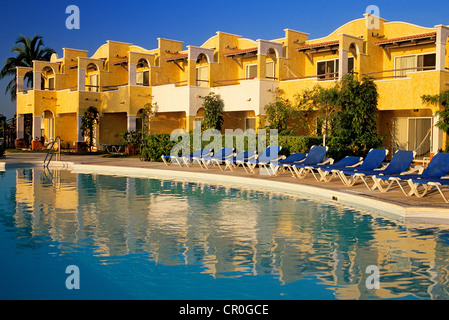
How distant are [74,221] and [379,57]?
19.6m

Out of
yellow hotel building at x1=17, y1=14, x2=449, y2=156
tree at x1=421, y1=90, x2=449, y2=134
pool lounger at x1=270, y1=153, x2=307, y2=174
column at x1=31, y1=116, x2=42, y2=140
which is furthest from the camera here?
column at x1=31, y1=116, x2=42, y2=140

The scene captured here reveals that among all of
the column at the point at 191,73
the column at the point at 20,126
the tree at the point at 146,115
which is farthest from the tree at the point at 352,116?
the column at the point at 20,126

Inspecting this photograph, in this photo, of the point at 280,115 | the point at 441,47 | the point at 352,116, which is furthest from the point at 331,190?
the point at 280,115

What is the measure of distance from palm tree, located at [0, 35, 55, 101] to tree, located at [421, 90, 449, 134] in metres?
36.3

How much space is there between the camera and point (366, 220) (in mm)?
10172

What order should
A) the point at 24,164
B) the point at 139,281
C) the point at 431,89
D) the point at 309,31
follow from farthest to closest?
the point at 309,31 → the point at 24,164 → the point at 431,89 → the point at 139,281

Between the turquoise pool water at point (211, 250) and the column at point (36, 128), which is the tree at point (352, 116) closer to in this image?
the turquoise pool water at point (211, 250)

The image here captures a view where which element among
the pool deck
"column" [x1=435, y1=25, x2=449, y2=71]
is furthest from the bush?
"column" [x1=435, y1=25, x2=449, y2=71]

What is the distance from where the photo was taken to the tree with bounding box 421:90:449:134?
19125mm

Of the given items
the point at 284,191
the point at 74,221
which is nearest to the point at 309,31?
the point at 284,191

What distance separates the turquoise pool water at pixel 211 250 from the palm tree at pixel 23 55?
35.7 metres

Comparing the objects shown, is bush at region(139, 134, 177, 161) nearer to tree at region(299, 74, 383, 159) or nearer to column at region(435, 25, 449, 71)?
tree at region(299, 74, 383, 159)
